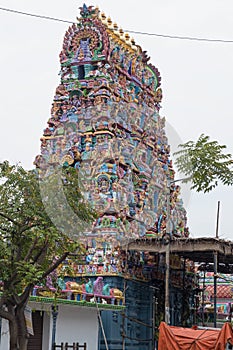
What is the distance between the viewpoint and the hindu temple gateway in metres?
24.9

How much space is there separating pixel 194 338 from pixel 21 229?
5450 millimetres

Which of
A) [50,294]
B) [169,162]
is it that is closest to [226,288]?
[169,162]

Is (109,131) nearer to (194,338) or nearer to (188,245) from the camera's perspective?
(188,245)

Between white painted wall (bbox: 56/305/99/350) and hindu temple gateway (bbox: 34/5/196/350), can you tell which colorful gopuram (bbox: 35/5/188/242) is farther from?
white painted wall (bbox: 56/305/99/350)

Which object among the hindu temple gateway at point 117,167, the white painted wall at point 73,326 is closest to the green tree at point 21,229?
the white painted wall at point 73,326

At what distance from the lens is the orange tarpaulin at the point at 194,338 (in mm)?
16875

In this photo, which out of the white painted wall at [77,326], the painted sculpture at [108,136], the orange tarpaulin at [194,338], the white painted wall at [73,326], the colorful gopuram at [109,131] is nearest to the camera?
the orange tarpaulin at [194,338]

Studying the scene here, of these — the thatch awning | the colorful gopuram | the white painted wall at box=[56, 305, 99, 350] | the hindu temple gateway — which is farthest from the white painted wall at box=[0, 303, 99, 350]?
the colorful gopuram

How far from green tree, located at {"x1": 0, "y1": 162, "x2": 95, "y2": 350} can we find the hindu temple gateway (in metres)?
7.98

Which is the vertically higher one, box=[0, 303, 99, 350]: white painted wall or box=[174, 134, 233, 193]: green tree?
box=[174, 134, 233, 193]: green tree

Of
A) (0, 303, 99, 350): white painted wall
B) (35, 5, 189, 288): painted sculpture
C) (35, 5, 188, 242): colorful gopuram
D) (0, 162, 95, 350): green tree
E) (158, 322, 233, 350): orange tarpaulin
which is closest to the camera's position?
(0, 162, 95, 350): green tree

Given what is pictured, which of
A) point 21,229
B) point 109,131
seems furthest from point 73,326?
point 21,229

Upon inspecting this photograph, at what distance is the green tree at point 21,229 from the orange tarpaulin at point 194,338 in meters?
4.19

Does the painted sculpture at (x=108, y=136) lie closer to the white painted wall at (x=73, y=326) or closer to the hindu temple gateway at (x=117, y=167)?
the hindu temple gateway at (x=117, y=167)
